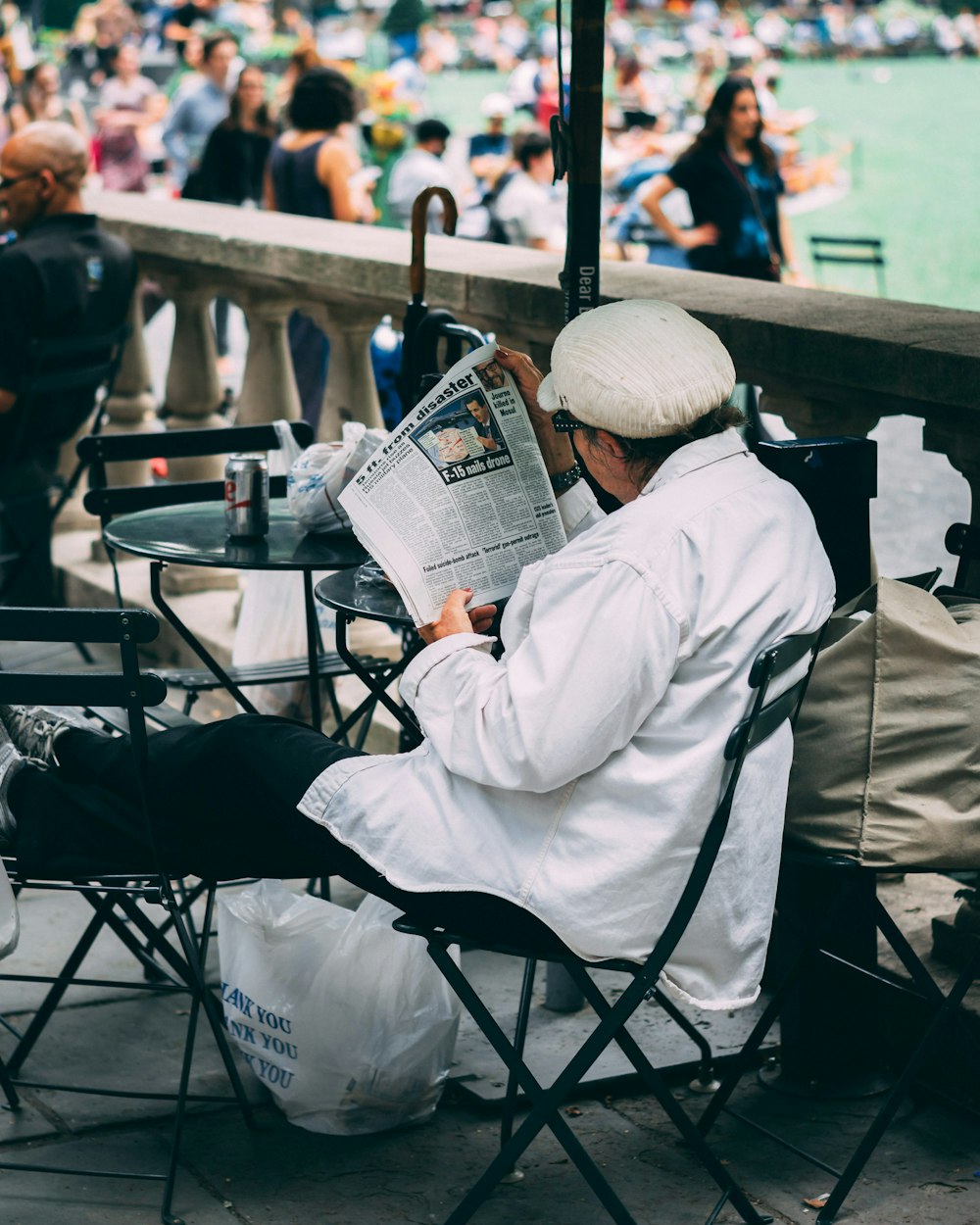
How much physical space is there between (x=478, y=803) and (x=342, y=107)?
6.14 meters

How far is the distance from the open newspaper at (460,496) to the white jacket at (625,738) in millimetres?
217

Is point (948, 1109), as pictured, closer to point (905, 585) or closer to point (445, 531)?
point (905, 585)

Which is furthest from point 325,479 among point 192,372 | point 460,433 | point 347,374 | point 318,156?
point 318,156

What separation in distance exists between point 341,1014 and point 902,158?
124ft

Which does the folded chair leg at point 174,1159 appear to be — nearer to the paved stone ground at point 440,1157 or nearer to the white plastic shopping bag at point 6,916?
the paved stone ground at point 440,1157

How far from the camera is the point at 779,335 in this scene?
3.50 meters

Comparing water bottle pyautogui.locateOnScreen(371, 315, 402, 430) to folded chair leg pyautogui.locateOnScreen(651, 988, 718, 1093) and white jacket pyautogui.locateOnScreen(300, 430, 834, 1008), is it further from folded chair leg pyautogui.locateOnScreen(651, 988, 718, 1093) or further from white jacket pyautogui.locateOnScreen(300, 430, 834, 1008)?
white jacket pyautogui.locateOnScreen(300, 430, 834, 1008)

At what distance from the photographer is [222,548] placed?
343cm

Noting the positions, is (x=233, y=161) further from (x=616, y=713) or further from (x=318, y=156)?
(x=616, y=713)

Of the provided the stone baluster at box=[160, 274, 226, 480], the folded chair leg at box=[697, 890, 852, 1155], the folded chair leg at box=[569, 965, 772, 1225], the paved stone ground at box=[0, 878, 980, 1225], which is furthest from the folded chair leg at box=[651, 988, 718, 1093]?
the stone baluster at box=[160, 274, 226, 480]

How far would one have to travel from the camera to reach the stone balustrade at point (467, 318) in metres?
3.26

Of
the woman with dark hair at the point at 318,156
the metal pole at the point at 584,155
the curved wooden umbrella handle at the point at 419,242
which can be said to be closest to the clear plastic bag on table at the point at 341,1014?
the metal pole at the point at 584,155

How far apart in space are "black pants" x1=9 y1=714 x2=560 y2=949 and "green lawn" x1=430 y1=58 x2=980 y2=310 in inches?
538

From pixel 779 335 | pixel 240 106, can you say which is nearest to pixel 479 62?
pixel 240 106
